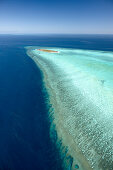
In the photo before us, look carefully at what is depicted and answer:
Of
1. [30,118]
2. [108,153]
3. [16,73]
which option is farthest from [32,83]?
[108,153]

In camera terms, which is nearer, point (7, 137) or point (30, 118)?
point (7, 137)

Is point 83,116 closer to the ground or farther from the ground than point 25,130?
farther from the ground

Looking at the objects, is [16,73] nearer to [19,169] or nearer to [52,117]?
[52,117]

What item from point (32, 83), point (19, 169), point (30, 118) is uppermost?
point (32, 83)

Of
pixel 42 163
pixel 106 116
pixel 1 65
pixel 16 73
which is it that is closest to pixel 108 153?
pixel 106 116

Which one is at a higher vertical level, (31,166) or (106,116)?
(106,116)

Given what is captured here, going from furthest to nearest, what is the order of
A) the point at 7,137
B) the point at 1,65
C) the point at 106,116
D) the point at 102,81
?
the point at 1,65 → the point at 102,81 → the point at 106,116 → the point at 7,137

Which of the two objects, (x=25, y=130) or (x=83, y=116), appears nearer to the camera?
(x=25, y=130)

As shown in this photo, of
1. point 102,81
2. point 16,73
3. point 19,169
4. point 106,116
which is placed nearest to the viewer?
point 19,169
